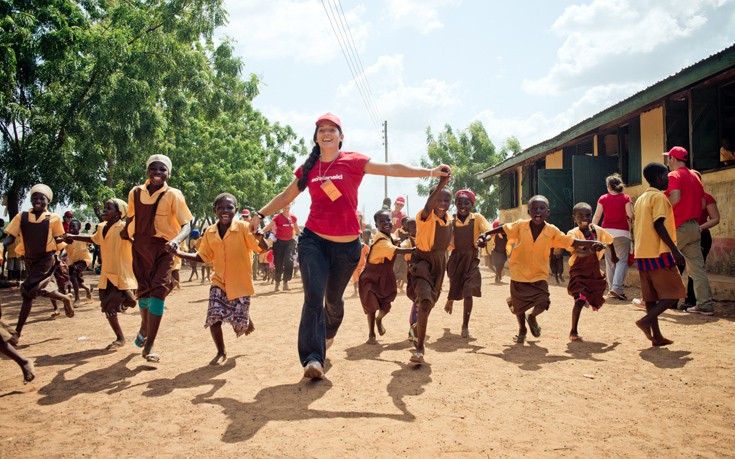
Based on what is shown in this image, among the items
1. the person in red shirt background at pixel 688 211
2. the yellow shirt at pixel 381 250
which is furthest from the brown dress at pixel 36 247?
A: the person in red shirt background at pixel 688 211

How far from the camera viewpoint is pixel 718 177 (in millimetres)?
10375

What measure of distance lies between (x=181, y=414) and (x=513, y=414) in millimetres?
2293

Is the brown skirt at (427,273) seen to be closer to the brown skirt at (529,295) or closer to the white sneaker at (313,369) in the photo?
the brown skirt at (529,295)

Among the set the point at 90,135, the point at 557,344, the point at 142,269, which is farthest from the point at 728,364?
the point at 90,135

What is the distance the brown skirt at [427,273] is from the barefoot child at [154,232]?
7.63ft

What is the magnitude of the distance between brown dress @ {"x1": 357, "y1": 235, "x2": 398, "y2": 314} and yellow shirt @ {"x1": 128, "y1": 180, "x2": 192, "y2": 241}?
217 centimetres

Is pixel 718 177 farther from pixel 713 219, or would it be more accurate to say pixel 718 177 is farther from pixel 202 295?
pixel 202 295

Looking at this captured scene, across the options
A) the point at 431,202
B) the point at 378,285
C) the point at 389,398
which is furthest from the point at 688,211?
the point at 389,398

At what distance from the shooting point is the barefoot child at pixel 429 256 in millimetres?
5203

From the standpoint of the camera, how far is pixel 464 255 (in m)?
6.66

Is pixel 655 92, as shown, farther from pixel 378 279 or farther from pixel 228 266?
pixel 228 266

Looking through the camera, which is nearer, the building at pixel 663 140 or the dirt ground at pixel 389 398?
the dirt ground at pixel 389 398

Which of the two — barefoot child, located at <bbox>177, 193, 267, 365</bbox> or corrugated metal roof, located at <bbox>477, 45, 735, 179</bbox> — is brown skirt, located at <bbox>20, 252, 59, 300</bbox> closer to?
barefoot child, located at <bbox>177, 193, 267, 365</bbox>

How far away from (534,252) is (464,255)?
2.97 ft
